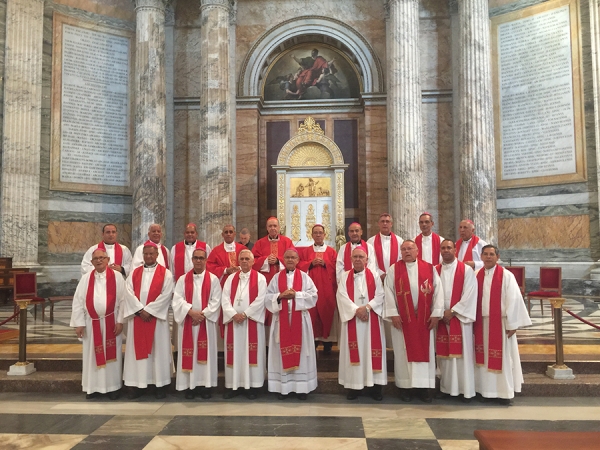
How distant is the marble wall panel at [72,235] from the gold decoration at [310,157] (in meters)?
5.02

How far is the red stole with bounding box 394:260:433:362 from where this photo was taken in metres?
5.47

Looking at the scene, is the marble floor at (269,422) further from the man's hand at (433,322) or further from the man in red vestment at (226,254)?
the man in red vestment at (226,254)

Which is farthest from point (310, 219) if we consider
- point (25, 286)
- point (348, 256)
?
point (348, 256)

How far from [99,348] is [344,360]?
2.69m

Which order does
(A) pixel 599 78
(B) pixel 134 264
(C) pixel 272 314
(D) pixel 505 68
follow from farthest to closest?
(D) pixel 505 68, (A) pixel 599 78, (B) pixel 134 264, (C) pixel 272 314

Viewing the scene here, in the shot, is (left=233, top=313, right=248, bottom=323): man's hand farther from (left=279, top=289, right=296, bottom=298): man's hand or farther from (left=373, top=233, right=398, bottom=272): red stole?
(left=373, top=233, right=398, bottom=272): red stole

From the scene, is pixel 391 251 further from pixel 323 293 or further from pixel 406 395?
pixel 406 395

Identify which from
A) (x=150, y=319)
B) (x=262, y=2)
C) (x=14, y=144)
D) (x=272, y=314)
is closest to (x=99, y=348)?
(x=150, y=319)

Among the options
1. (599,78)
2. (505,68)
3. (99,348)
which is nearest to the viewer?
(99,348)

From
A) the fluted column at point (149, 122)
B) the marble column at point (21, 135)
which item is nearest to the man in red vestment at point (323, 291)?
the fluted column at point (149, 122)

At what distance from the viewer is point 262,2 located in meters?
14.7

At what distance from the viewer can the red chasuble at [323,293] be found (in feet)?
21.5

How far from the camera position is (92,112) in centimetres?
1352

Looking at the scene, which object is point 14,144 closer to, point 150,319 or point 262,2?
point 262,2
